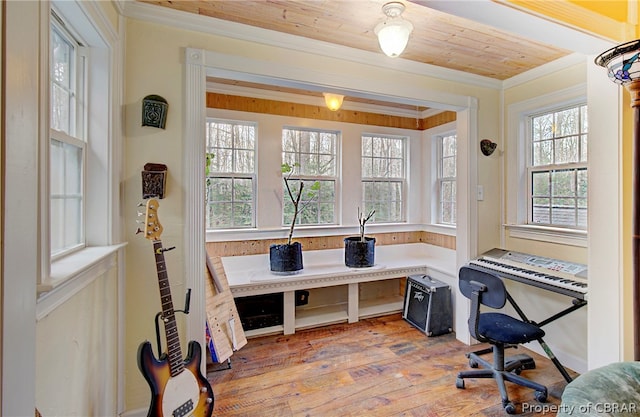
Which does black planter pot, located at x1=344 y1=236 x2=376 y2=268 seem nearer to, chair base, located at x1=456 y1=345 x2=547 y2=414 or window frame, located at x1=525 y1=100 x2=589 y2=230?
chair base, located at x1=456 y1=345 x2=547 y2=414

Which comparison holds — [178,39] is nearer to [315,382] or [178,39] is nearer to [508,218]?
[315,382]

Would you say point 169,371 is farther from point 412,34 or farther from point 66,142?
point 412,34

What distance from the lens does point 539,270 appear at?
7.66 ft

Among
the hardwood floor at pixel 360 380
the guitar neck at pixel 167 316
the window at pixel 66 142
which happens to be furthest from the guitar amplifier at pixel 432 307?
the window at pixel 66 142

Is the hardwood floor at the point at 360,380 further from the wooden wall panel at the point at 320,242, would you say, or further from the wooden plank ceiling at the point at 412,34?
the wooden plank ceiling at the point at 412,34

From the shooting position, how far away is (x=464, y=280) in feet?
7.19

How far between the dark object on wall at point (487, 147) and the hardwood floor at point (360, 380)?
1804 millimetres

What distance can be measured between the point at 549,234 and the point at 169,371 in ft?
9.72

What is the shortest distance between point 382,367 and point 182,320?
1556 mm

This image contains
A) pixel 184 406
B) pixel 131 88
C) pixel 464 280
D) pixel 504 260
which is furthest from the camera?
pixel 504 260

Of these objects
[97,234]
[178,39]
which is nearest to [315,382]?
[97,234]

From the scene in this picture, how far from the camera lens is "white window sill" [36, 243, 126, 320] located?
963mm

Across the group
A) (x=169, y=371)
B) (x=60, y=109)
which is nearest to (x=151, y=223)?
(x=60, y=109)
